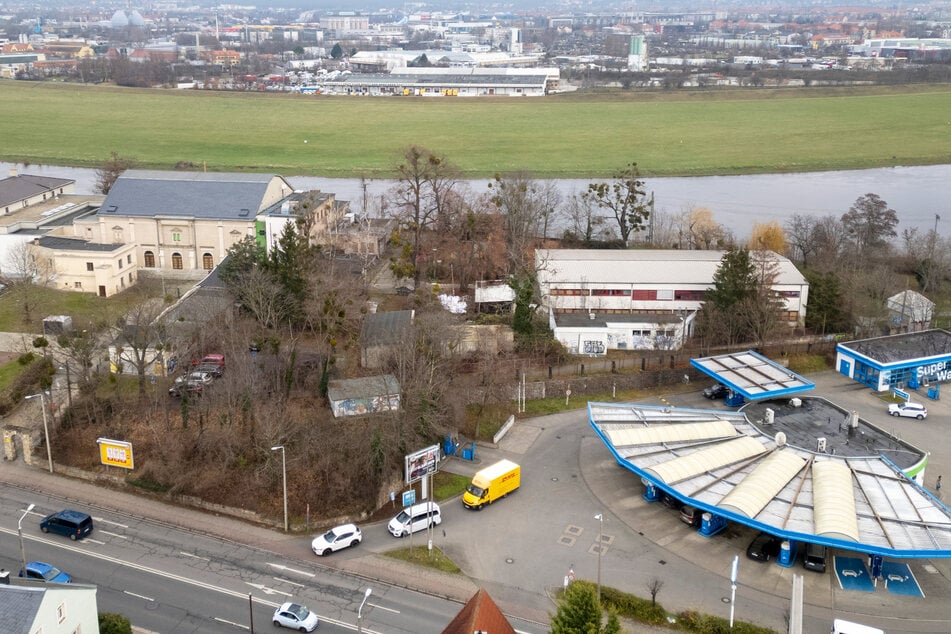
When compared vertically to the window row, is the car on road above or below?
below

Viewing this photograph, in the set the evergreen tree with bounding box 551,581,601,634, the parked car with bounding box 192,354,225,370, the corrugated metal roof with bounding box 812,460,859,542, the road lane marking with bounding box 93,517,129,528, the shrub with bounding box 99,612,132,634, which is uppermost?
the evergreen tree with bounding box 551,581,601,634

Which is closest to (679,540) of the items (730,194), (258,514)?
(258,514)

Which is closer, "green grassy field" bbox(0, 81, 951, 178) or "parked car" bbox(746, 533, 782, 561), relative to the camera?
"parked car" bbox(746, 533, 782, 561)

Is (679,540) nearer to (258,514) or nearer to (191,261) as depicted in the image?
(258,514)

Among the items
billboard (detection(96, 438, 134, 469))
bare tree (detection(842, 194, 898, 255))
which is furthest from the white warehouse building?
→ billboard (detection(96, 438, 134, 469))

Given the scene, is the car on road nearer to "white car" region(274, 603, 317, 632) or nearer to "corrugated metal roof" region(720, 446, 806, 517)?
"white car" region(274, 603, 317, 632)

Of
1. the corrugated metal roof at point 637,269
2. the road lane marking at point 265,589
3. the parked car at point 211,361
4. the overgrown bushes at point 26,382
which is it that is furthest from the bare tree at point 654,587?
the overgrown bushes at point 26,382

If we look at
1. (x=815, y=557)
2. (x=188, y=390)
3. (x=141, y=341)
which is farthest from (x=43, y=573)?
(x=815, y=557)
